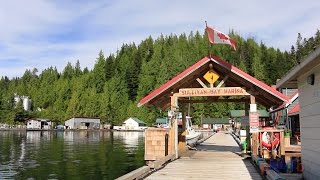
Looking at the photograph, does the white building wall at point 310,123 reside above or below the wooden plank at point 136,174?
above

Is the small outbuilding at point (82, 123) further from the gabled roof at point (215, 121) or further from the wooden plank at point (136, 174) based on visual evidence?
the wooden plank at point (136, 174)

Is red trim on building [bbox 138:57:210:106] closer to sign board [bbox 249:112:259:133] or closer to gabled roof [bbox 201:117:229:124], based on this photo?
sign board [bbox 249:112:259:133]

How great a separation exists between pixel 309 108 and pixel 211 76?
7.36 m

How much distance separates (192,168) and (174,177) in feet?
7.69

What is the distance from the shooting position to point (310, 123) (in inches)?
440

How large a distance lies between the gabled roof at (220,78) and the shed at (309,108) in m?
3.94

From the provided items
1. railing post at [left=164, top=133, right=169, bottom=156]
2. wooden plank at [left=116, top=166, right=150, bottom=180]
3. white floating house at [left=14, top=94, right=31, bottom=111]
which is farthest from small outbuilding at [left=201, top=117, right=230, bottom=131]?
wooden plank at [left=116, top=166, right=150, bottom=180]

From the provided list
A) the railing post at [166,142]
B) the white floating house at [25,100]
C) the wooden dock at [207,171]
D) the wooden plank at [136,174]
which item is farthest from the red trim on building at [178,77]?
the white floating house at [25,100]

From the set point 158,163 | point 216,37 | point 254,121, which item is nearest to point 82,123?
point 254,121

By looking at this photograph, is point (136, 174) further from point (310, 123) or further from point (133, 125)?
point (133, 125)

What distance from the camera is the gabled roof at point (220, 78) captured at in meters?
17.0

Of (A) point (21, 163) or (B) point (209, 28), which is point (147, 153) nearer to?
(B) point (209, 28)

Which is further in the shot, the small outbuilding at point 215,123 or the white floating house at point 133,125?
the white floating house at point 133,125

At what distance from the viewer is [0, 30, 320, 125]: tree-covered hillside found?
5108 inches
